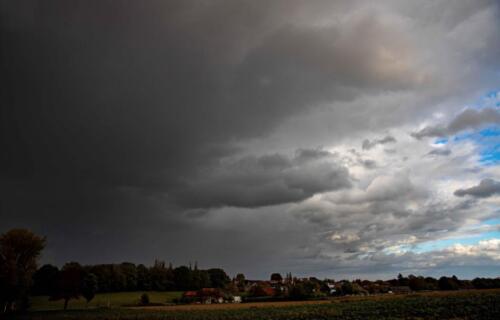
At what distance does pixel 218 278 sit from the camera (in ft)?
608

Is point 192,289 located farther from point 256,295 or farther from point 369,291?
point 369,291

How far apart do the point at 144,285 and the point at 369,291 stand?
313 ft

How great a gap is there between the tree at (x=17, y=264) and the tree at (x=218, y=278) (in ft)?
348

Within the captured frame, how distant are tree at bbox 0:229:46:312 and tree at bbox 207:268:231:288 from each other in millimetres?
105985

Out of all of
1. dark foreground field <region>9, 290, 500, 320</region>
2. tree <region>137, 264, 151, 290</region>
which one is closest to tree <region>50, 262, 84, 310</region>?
dark foreground field <region>9, 290, 500, 320</region>

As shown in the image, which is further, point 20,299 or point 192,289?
point 192,289

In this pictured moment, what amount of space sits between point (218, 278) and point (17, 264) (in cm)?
12001

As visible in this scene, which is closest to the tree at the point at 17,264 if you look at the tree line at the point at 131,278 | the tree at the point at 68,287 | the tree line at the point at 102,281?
the tree line at the point at 102,281

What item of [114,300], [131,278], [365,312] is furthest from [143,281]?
[365,312]

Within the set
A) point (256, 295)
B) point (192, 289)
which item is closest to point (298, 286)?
point (256, 295)

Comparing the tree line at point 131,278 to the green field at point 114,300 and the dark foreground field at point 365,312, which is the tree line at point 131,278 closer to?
the green field at point 114,300

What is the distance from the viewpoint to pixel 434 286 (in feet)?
603

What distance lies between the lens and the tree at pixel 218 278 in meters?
178

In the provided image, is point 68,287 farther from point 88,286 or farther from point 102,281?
point 102,281
